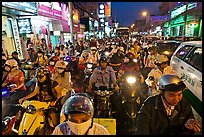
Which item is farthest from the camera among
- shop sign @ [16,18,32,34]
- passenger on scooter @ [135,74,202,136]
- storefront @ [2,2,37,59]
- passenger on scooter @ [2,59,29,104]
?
shop sign @ [16,18,32,34]

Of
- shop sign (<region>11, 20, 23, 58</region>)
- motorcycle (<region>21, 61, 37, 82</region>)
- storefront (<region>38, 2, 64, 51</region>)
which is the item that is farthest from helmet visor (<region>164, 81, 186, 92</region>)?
storefront (<region>38, 2, 64, 51</region>)

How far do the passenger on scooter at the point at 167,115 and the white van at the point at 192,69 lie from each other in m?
2.14

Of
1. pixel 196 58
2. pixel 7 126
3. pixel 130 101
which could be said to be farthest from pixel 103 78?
pixel 7 126

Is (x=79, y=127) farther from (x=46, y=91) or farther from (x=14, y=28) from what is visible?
(x=14, y=28)

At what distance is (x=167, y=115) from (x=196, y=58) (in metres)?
3.60

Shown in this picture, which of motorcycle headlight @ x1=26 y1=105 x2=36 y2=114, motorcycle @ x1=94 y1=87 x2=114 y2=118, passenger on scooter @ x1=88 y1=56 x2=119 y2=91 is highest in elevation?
passenger on scooter @ x1=88 y1=56 x2=119 y2=91

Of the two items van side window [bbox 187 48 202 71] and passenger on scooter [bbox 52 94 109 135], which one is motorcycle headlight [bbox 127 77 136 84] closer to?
van side window [bbox 187 48 202 71]

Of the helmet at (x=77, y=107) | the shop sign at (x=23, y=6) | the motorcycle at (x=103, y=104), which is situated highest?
the shop sign at (x=23, y=6)

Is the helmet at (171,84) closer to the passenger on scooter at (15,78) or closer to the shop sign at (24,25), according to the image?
the passenger on scooter at (15,78)

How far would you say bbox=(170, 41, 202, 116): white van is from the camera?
4.70m

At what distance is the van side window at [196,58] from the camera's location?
5.27 metres

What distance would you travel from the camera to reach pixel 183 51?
7066 millimetres

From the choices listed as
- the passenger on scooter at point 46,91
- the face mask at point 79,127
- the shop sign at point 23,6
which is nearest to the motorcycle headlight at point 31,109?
the passenger on scooter at point 46,91

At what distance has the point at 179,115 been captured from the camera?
2.64 m
